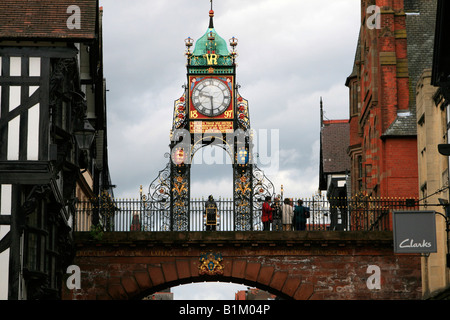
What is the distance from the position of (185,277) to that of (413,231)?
891 cm

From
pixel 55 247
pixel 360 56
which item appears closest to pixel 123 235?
pixel 55 247

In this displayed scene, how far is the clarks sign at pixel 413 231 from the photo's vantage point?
28.8 meters

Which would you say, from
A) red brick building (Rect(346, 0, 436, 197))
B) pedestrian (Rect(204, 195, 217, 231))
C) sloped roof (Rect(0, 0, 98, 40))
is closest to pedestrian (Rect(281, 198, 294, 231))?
pedestrian (Rect(204, 195, 217, 231))

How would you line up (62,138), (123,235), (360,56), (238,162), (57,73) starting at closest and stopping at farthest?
(57,73) → (62,138) → (123,235) → (238,162) → (360,56)

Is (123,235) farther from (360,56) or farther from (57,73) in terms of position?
(360,56)

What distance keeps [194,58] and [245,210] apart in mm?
6007

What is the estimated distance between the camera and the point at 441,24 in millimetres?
25656

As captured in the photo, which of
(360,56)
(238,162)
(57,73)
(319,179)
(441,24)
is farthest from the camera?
(319,179)

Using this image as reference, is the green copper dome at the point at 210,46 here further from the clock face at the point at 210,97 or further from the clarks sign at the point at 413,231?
the clarks sign at the point at 413,231

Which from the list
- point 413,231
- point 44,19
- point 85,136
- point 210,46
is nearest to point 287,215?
Answer: point 210,46

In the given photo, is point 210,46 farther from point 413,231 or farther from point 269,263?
point 413,231

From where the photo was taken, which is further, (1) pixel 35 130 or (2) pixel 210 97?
(2) pixel 210 97

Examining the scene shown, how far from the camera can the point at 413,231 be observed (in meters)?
29.0

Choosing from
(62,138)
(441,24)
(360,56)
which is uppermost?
(360,56)
